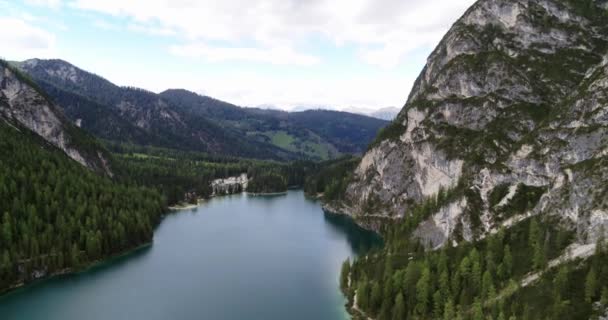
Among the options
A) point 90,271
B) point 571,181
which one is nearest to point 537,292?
point 571,181

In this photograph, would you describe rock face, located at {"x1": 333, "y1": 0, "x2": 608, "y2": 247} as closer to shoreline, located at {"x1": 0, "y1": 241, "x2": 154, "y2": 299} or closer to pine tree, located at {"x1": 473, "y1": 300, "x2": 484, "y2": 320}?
pine tree, located at {"x1": 473, "y1": 300, "x2": 484, "y2": 320}

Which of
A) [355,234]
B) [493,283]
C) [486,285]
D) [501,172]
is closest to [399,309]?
[486,285]

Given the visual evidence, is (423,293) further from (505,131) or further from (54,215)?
(54,215)

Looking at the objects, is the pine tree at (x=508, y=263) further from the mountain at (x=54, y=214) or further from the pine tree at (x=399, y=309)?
the mountain at (x=54, y=214)

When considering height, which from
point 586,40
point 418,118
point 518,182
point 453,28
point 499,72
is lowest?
point 518,182

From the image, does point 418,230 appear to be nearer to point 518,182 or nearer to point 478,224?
point 478,224

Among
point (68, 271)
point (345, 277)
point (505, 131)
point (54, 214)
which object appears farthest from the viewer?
point (505, 131)

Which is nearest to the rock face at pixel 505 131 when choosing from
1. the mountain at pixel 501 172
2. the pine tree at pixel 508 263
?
the mountain at pixel 501 172
